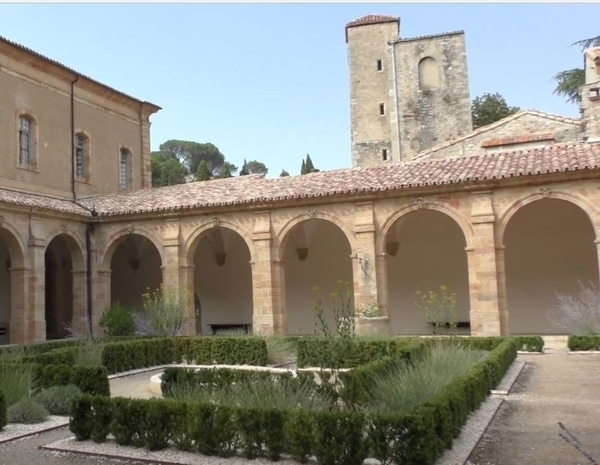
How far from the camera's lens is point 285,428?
5.16 metres

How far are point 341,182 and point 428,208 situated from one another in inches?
106

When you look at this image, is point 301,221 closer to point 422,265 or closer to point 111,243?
point 422,265

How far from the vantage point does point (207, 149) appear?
54.9 metres

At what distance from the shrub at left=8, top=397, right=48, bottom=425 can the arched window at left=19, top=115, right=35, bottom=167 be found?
1191 cm

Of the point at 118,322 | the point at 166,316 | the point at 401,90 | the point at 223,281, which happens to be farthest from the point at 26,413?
the point at 401,90

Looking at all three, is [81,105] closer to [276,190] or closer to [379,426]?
[276,190]

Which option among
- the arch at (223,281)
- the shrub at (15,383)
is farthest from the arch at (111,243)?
the shrub at (15,383)

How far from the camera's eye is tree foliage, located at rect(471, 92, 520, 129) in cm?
3422

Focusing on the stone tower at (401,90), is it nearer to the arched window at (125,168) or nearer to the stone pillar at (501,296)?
the arched window at (125,168)

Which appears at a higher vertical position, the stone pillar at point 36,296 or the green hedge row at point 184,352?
the stone pillar at point 36,296

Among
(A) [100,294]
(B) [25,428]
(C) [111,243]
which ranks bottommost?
(B) [25,428]

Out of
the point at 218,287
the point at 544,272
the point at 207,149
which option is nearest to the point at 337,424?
the point at 544,272

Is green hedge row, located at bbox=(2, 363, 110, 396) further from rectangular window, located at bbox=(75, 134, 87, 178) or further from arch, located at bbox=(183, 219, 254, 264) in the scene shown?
rectangular window, located at bbox=(75, 134, 87, 178)

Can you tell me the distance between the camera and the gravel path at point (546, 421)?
17.1 ft
